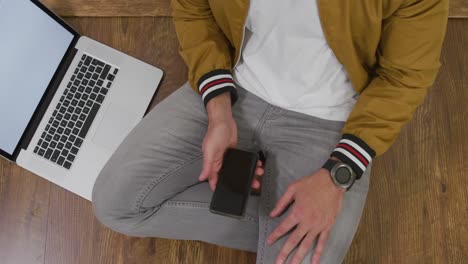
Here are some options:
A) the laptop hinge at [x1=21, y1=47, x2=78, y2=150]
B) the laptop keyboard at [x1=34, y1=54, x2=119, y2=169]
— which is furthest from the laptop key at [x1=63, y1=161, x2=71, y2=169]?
the laptop hinge at [x1=21, y1=47, x2=78, y2=150]

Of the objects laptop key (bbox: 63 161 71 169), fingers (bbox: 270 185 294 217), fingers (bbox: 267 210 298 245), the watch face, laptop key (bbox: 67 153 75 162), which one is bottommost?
laptop key (bbox: 63 161 71 169)

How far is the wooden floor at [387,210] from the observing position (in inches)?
41.1

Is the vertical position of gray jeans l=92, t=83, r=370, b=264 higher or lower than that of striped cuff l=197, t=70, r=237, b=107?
lower

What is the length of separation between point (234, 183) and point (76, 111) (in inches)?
21.6

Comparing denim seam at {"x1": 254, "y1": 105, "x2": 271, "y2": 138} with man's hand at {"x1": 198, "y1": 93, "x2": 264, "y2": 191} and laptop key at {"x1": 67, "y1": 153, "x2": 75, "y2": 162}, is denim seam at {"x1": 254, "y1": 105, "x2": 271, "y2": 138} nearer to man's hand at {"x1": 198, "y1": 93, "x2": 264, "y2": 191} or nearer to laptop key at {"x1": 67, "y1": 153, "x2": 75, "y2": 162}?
man's hand at {"x1": 198, "y1": 93, "x2": 264, "y2": 191}

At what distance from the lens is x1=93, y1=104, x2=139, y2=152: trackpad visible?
1097 mm

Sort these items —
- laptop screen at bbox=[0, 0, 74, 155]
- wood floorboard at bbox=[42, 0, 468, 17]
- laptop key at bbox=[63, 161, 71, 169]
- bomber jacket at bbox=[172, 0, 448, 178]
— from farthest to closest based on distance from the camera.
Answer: wood floorboard at bbox=[42, 0, 468, 17] < laptop key at bbox=[63, 161, 71, 169] < laptop screen at bbox=[0, 0, 74, 155] < bomber jacket at bbox=[172, 0, 448, 178]

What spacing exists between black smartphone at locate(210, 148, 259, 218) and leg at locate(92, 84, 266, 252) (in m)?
0.08

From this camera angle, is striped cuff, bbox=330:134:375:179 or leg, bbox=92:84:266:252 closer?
striped cuff, bbox=330:134:375:179

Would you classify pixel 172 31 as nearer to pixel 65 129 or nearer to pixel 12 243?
pixel 65 129

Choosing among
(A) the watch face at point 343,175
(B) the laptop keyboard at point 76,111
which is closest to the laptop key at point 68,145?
(B) the laptop keyboard at point 76,111

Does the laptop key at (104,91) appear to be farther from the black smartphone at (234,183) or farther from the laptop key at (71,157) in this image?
the black smartphone at (234,183)

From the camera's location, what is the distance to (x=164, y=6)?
1.21 metres

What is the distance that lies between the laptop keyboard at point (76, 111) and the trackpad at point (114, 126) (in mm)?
33
